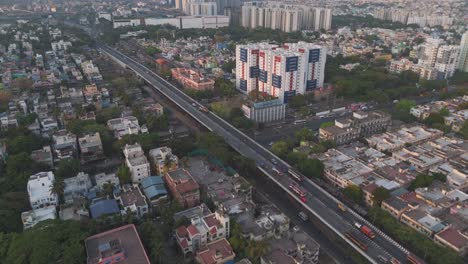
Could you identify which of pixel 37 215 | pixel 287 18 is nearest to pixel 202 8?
pixel 287 18

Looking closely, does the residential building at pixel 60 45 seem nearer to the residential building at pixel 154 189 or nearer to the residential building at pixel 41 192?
the residential building at pixel 41 192

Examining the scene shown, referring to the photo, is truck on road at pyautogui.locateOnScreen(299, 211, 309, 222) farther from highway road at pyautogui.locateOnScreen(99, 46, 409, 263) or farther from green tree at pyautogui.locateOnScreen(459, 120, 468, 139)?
green tree at pyautogui.locateOnScreen(459, 120, 468, 139)

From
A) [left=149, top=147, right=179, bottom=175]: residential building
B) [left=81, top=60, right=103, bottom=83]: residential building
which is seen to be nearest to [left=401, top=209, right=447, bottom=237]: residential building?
[left=149, top=147, right=179, bottom=175]: residential building

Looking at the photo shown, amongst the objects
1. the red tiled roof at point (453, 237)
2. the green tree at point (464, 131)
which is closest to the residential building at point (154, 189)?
the red tiled roof at point (453, 237)

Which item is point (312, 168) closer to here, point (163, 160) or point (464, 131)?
point (163, 160)

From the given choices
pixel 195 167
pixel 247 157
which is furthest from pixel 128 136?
pixel 247 157

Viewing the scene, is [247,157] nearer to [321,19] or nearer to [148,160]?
[148,160]
